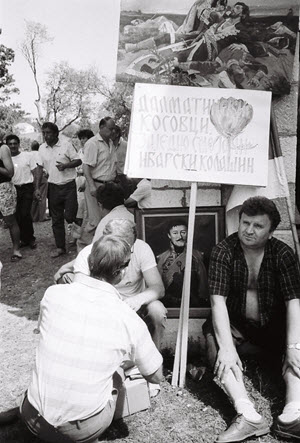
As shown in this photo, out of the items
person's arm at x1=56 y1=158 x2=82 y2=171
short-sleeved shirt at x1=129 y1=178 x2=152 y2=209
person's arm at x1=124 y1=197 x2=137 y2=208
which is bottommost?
person's arm at x1=124 y1=197 x2=137 y2=208

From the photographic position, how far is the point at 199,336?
3.60 metres

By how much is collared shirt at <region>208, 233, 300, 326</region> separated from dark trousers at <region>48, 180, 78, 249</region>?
3847 mm

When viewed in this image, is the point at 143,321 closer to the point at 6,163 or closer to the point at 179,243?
the point at 179,243

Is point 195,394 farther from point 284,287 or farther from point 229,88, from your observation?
point 229,88

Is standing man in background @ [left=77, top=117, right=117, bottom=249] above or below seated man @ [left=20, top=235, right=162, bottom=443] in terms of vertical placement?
above

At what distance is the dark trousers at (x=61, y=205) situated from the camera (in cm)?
655

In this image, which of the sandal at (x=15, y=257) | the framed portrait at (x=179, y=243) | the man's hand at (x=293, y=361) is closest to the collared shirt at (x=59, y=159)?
the sandal at (x=15, y=257)

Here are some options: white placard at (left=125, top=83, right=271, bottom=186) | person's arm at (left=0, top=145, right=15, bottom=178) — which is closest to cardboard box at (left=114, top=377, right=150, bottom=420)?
white placard at (left=125, top=83, right=271, bottom=186)

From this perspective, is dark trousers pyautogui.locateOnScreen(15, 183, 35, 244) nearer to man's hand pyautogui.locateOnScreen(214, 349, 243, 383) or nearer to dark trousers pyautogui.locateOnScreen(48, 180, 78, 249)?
dark trousers pyautogui.locateOnScreen(48, 180, 78, 249)

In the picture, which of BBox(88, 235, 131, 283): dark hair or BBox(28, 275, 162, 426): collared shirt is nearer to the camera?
BBox(28, 275, 162, 426): collared shirt

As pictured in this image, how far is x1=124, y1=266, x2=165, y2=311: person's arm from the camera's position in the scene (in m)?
3.04

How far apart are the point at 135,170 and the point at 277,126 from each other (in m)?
1.10

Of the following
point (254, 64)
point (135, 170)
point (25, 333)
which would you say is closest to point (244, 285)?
point (135, 170)

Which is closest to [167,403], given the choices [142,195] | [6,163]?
[142,195]
